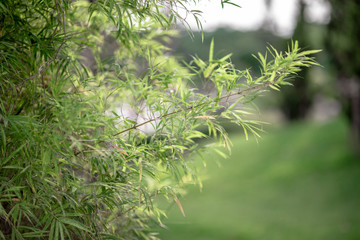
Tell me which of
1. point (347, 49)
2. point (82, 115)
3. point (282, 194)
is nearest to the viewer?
point (82, 115)

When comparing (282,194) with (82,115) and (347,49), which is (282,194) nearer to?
(347,49)

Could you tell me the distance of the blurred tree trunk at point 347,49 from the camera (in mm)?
7789

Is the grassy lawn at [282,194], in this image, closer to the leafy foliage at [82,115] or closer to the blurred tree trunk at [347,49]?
the blurred tree trunk at [347,49]

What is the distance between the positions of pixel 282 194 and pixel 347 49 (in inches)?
130

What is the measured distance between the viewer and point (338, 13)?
26.5 ft

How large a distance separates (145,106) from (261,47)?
57.8ft

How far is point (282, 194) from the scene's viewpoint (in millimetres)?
8305

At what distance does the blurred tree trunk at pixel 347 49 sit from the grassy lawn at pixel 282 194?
50.3 inches

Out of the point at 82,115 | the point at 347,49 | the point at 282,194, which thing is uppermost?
the point at 347,49

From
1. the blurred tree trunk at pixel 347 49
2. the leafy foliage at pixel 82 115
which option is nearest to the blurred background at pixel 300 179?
the blurred tree trunk at pixel 347 49

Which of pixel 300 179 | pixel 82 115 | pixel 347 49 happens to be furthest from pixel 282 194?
pixel 82 115

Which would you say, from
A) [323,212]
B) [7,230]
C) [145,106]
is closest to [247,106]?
[145,106]

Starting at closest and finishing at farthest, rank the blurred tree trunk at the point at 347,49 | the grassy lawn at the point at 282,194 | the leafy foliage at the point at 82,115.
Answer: the leafy foliage at the point at 82,115 < the grassy lawn at the point at 282,194 < the blurred tree trunk at the point at 347,49

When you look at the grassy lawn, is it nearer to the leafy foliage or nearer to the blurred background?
the blurred background
